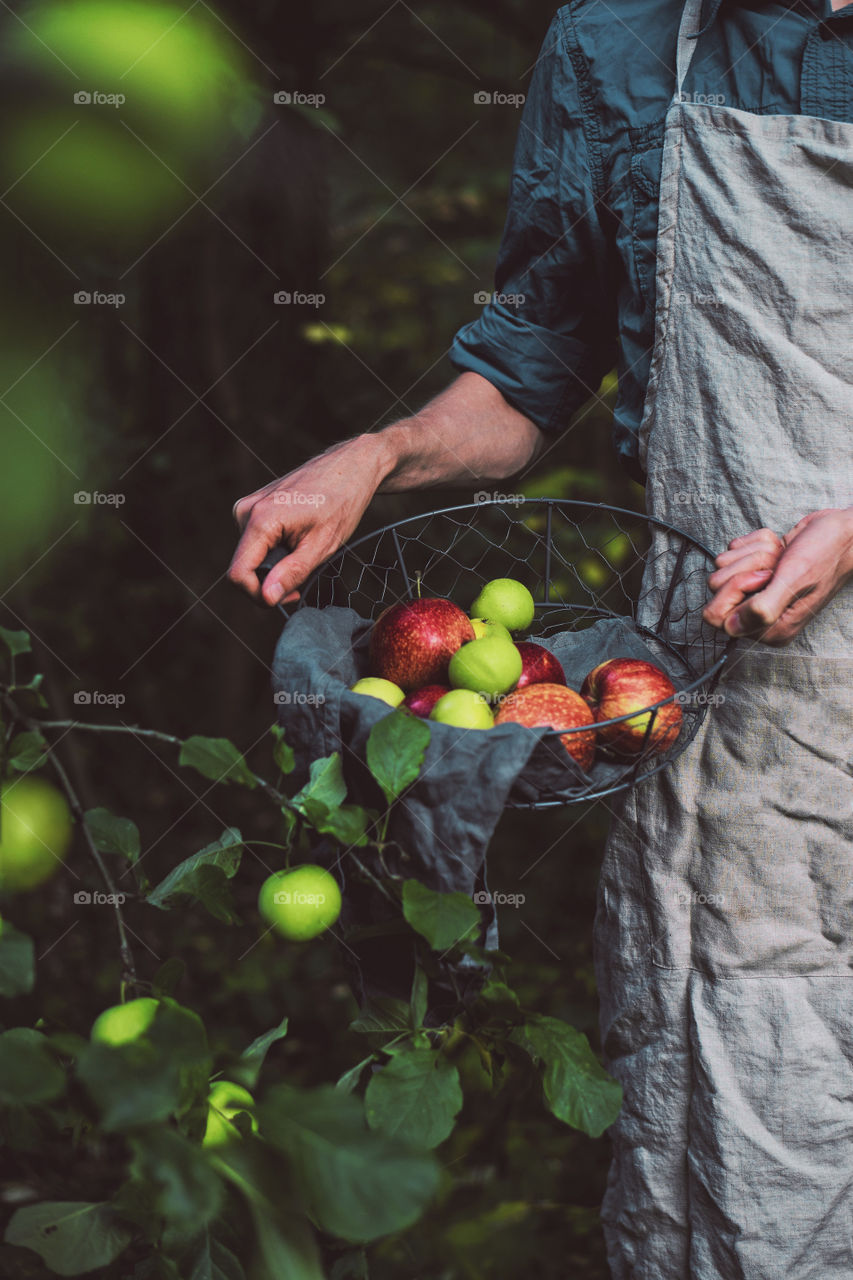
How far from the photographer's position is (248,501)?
2.85ft

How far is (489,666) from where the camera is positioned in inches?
32.3

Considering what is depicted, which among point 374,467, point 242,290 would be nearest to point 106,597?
point 242,290

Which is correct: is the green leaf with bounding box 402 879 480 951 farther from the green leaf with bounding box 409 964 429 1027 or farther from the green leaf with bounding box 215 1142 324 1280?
the green leaf with bounding box 215 1142 324 1280

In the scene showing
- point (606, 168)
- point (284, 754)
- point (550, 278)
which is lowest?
point (284, 754)

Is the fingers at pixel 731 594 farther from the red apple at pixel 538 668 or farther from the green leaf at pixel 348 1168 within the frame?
the green leaf at pixel 348 1168

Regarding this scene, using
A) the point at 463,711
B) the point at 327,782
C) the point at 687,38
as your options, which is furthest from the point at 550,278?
the point at 327,782

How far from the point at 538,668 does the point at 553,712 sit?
0.12 m

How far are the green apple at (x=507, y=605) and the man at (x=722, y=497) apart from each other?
14 centimetres

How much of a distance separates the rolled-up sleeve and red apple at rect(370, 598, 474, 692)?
389 mm

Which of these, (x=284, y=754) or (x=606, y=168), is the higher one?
(x=606, y=168)

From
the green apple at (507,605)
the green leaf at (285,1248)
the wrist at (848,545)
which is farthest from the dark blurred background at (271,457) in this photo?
the wrist at (848,545)

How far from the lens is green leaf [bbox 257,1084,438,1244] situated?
13.5 inches

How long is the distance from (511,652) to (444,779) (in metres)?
0.21

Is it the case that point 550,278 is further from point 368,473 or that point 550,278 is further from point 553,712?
point 553,712
